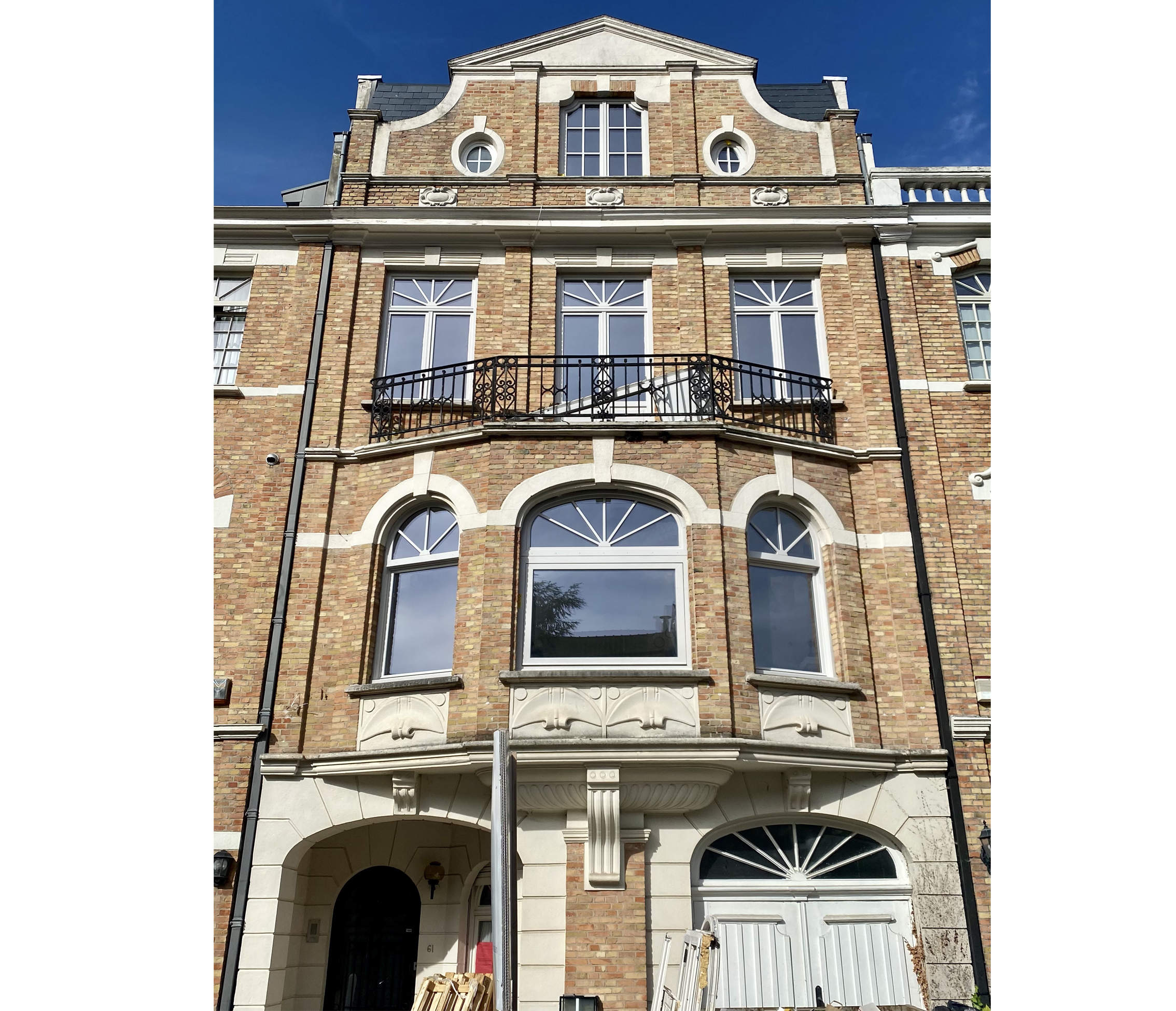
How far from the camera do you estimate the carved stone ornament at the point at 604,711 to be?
8812 millimetres

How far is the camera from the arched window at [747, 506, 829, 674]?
9930mm

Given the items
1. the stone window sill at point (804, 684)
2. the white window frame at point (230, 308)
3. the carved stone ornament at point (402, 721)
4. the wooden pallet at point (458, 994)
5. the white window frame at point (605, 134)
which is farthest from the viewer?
the white window frame at point (605, 134)

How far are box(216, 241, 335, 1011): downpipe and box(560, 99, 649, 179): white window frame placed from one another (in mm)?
3746

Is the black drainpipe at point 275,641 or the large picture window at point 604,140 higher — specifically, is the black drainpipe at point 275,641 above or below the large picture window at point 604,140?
below

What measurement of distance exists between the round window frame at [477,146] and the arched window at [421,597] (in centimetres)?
561

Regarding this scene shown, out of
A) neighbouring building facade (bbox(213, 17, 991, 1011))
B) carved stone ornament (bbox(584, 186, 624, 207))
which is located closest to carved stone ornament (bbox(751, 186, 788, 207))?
neighbouring building facade (bbox(213, 17, 991, 1011))

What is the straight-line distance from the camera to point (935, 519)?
35.1 feet

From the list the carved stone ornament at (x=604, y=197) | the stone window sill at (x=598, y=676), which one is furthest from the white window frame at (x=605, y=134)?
the stone window sill at (x=598, y=676)

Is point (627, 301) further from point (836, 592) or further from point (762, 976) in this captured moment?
point (762, 976)

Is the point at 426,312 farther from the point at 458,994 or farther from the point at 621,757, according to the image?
the point at 458,994

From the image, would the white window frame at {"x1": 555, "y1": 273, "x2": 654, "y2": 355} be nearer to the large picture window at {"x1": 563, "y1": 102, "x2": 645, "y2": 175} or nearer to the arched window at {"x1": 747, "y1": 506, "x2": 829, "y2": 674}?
the large picture window at {"x1": 563, "y1": 102, "x2": 645, "y2": 175}

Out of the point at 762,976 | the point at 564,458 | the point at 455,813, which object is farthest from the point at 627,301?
the point at 762,976

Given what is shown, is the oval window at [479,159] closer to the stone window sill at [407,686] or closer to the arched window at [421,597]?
the arched window at [421,597]

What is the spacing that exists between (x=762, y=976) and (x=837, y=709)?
109 inches
